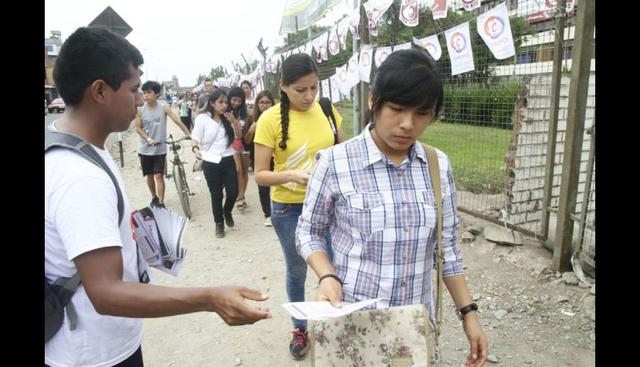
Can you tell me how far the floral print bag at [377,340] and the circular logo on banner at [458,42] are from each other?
3108 millimetres

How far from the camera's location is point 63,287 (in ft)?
3.60

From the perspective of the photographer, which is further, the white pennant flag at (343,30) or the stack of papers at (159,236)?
the white pennant flag at (343,30)

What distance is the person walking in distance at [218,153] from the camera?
511cm

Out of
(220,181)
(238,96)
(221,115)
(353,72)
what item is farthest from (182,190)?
(353,72)

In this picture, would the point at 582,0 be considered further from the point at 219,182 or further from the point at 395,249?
the point at 219,182

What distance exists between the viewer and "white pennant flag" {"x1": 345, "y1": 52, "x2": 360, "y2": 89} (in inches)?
210

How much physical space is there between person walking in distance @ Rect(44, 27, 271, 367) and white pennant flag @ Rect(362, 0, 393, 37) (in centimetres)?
391

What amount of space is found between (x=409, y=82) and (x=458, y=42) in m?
2.85

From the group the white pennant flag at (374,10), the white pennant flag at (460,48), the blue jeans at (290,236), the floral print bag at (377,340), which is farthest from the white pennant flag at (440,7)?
the floral print bag at (377,340)

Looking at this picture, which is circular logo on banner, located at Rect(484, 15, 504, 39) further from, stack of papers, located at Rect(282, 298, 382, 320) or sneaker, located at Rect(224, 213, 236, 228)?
sneaker, located at Rect(224, 213, 236, 228)

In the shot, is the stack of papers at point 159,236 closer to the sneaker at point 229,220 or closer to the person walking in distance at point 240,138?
the sneaker at point 229,220

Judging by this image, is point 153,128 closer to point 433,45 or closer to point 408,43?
point 408,43

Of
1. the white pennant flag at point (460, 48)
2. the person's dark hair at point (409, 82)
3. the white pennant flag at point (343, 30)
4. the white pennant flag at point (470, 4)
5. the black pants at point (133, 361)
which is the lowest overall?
the black pants at point (133, 361)
